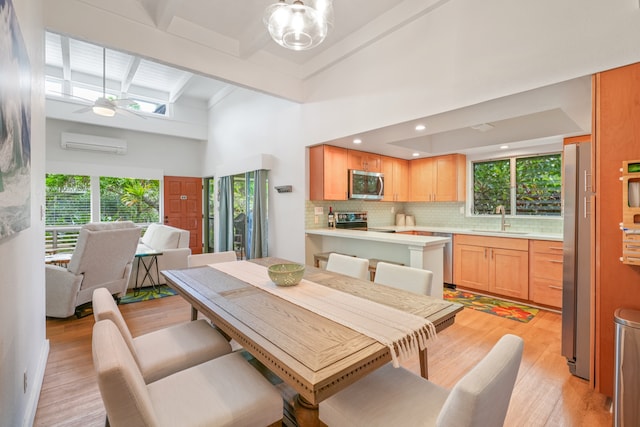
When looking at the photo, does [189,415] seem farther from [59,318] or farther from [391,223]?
[391,223]

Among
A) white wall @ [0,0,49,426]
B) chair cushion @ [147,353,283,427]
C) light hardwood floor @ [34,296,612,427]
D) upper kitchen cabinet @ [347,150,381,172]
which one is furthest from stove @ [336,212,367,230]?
white wall @ [0,0,49,426]

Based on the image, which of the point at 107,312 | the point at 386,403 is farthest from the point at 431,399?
the point at 107,312

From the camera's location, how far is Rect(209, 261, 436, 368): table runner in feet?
3.80

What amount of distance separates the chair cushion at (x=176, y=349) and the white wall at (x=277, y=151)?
7.71 feet

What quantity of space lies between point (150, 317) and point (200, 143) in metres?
5.07

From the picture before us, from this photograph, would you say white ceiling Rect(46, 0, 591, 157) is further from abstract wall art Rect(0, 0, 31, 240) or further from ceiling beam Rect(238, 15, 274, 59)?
abstract wall art Rect(0, 0, 31, 240)

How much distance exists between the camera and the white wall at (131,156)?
5.57 metres

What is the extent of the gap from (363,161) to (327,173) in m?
0.82

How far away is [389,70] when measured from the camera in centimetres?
298

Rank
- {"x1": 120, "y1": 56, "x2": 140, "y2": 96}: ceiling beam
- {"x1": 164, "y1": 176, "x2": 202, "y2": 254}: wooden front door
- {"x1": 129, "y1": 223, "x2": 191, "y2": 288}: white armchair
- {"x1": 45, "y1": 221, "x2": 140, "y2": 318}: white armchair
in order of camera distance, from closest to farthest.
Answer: {"x1": 45, "y1": 221, "x2": 140, "y2": 318}: white armchair, {"x1": 129, "y1": 223, "x2": 191, "y2": 288}: white armchair, {"x1": 120, "y1": 56, "x2": 140, "y2": 96}: ceiling beam, {"x1": 164, "y1": 176, "x2": 202, "y2": 254}: wooden front door

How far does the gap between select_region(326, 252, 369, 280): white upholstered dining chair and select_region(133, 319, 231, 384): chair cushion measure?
106 centimetres

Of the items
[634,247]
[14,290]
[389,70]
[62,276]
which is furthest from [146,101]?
[634,247]

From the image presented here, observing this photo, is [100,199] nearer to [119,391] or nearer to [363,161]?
[363,161]

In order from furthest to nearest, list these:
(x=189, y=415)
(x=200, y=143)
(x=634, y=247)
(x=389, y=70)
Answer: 1. (x=200, y=143)
2. (x=389, y=70)
3. (x=634, y=247)
4. (x=189, y=415)
